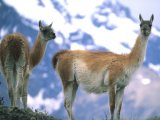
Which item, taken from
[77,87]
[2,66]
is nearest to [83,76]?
[77,87]

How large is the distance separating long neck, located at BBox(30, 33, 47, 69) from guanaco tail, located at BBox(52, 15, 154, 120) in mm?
1068

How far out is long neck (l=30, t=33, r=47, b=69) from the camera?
20766 mm

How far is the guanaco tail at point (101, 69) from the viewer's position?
1753cm

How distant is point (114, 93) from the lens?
17.3 m

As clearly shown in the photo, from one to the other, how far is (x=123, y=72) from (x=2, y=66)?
3468 millimetres

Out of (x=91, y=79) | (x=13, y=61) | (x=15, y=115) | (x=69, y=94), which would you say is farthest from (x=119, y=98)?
(x=15, y=115)

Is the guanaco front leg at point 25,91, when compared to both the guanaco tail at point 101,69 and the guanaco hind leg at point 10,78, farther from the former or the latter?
the guanaco hind leg at point 10,78

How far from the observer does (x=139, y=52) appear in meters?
17.9

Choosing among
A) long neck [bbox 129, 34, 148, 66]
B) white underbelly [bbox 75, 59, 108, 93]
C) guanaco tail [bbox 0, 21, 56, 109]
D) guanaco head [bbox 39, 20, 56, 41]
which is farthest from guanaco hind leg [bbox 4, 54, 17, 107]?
guanaco head [bbox 39, 20, 56, 41]

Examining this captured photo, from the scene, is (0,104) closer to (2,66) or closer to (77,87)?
(2,66)

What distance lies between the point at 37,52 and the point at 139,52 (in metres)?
4.57

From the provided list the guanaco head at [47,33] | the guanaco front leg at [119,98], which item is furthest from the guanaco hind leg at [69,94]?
the guanaco head at [47,33]

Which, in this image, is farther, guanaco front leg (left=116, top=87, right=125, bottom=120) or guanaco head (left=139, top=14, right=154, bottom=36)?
guanaco head (left=139, top=14, right=154, bottom=36)

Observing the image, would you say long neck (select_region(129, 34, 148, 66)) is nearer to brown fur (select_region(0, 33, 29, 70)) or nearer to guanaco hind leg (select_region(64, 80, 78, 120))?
guanaco hind leg (select_region(64, 80, 78, 120))
